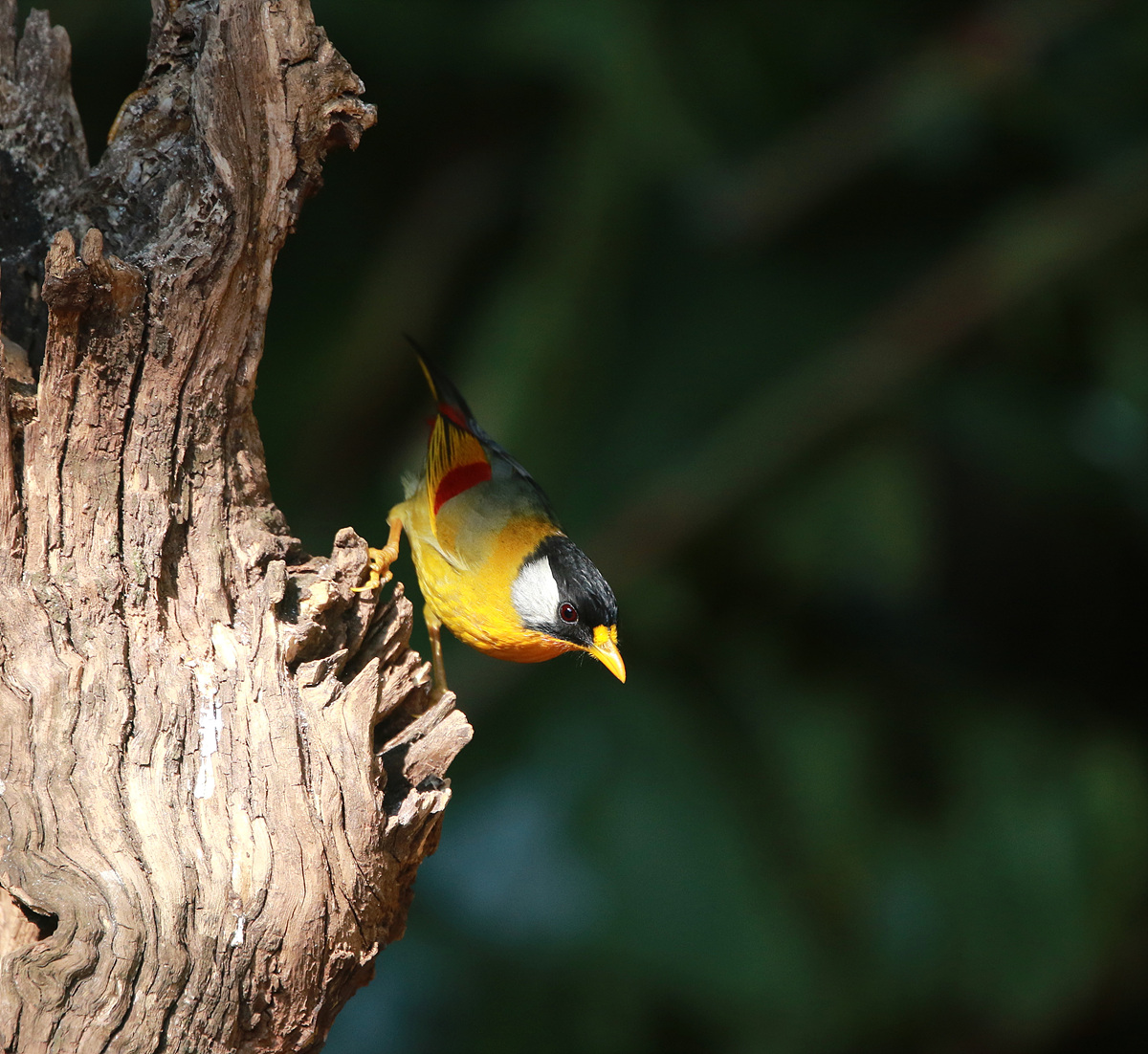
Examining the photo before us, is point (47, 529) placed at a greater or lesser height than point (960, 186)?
greater

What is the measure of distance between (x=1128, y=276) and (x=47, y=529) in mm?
4484

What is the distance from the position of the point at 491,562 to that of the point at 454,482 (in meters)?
0.29

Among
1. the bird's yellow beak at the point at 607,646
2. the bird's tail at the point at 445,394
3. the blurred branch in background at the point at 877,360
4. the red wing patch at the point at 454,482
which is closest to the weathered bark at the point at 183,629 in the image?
the bird's yellow beak at the point at 607,646

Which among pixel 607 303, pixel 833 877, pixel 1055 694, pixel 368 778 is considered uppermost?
pixel 368 778

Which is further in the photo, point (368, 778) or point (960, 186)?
point (960, 186)

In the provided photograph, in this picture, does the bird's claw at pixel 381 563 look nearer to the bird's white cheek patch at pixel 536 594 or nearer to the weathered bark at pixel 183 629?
the bird's white cheek patch at pixel 536 594

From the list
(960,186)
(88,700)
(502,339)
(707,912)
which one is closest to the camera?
(88,700)

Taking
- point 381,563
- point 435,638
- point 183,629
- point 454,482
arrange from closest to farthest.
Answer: point 183,629, point 381,563, point 454,482, point 435,638

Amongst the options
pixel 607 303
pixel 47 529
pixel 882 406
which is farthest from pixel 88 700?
pixel 882 406

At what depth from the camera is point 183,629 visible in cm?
177

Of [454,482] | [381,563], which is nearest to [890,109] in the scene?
[454,482]

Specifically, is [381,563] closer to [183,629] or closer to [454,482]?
[454,482]

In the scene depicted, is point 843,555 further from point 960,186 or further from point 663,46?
point 663,46

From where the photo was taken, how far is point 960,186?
4.96 metres
